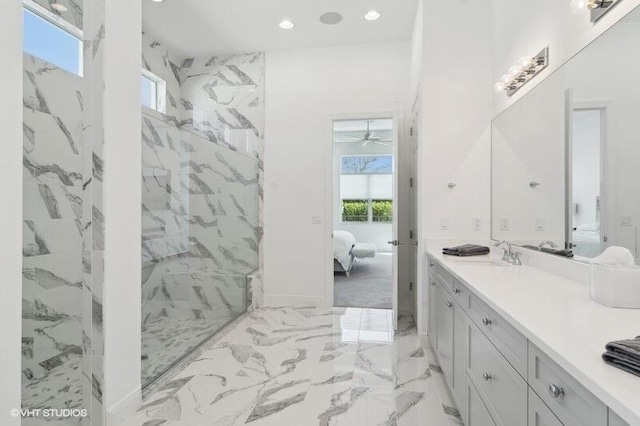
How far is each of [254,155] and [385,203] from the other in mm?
5056

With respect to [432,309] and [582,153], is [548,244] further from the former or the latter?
[432,309]

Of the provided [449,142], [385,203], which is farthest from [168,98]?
[385,203]

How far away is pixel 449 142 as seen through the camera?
10.2 ft

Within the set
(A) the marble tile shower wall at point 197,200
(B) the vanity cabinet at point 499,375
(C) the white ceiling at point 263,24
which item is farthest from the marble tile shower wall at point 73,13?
(B) the vanity cabinet at point 499,375

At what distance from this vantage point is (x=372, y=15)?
3518mm

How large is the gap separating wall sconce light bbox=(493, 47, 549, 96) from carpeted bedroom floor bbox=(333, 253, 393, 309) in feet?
8.82

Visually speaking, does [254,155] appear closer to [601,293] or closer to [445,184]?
[445,184]

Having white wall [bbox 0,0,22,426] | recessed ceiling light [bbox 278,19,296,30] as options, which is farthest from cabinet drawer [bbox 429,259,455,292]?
recessed ceiling light [bbox 278,19,296,30]

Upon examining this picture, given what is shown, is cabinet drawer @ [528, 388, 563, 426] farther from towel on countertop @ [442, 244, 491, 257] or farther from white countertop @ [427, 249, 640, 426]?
towel on countertop @ [442, 244, 491, 257]

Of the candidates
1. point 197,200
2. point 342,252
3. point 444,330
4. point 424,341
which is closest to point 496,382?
point 444,330

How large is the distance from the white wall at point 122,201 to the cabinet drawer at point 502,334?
6.21ft

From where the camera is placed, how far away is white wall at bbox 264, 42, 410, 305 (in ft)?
13.8

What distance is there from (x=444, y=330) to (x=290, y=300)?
234cm

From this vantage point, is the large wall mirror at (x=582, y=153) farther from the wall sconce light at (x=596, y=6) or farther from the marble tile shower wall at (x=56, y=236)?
the marble tile shower wall at (x=56, y=236)
